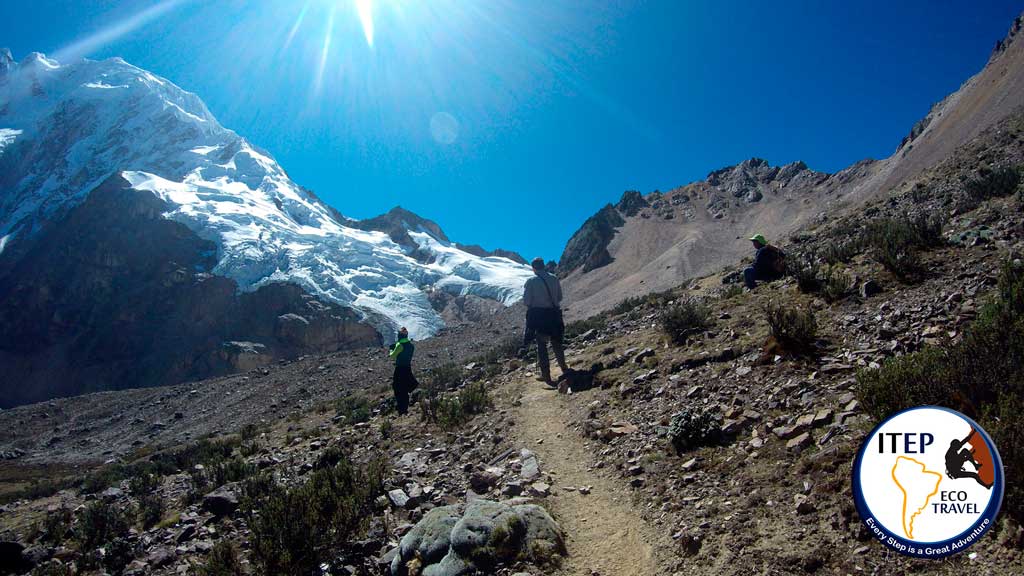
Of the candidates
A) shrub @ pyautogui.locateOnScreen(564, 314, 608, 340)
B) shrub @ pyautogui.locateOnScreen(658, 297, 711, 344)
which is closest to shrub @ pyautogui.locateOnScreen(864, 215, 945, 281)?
shrub @ pyautogui.locateOnScreen(658, 297, 711, 344)

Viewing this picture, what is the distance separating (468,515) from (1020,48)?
49054 mm

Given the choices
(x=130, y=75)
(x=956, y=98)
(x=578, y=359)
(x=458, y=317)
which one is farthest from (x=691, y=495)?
(x=130, y=75)

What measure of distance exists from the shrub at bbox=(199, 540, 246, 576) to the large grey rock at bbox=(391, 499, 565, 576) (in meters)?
1.59

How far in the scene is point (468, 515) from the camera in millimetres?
4215

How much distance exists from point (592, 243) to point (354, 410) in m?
50.6

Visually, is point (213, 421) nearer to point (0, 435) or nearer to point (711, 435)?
point (0, 435)

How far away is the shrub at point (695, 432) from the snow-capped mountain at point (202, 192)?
2378 inches

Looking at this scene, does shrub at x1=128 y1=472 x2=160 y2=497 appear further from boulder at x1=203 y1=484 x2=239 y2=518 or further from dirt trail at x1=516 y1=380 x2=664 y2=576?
dirt trail at x1=516 y1=380 x2=664 y2=576

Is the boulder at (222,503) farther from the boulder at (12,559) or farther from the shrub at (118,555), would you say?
the boulder at (12,559)

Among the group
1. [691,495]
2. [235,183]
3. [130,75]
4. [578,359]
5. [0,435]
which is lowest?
[691,495]

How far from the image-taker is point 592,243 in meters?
60.6

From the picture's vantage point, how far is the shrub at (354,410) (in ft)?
37.8

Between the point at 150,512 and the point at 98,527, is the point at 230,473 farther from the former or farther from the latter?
the point at 98,527

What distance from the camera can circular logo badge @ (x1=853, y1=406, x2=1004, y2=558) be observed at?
2527 millimetres
